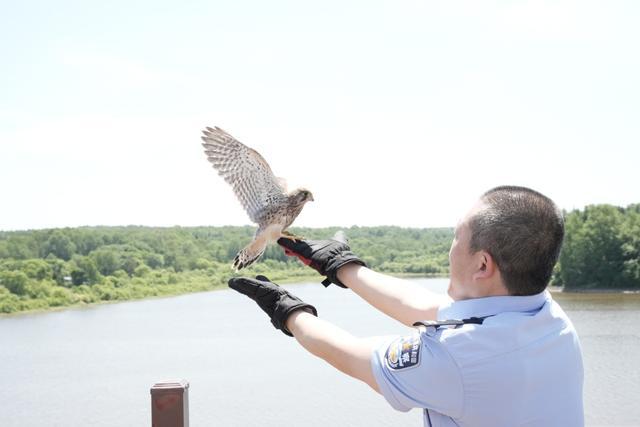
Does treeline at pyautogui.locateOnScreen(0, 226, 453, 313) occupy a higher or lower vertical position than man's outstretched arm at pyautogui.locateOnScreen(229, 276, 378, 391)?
lower

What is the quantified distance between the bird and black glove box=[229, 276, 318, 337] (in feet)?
3.44

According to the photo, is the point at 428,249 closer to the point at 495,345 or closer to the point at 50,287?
the point at 50,287

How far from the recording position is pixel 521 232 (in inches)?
60.1

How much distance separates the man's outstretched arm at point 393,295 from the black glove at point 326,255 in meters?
0.02

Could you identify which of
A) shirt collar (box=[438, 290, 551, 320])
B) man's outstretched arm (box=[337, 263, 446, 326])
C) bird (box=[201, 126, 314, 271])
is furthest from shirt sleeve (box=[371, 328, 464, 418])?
bird (box=[201, 126, 314, 271])

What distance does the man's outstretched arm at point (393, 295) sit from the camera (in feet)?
6.73

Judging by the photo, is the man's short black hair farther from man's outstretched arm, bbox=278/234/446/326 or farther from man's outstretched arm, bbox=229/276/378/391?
man's outstretched arm, bbox=278/234/446/326

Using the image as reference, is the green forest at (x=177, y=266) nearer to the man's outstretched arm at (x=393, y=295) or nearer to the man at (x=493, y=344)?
the man's outstretched arm at (x=393, y=295)

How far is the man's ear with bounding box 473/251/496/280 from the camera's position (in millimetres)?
1554

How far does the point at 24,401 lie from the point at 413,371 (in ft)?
78.3

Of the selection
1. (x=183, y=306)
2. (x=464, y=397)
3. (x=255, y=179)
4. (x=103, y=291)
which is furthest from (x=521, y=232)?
(x=103, y=291)

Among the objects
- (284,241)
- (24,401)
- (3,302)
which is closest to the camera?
(284,241)

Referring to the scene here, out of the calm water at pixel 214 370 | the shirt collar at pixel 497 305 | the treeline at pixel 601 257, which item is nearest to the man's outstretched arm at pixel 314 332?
the shirt collar at pixel 497 305

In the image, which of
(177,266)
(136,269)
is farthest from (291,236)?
(136,269)
